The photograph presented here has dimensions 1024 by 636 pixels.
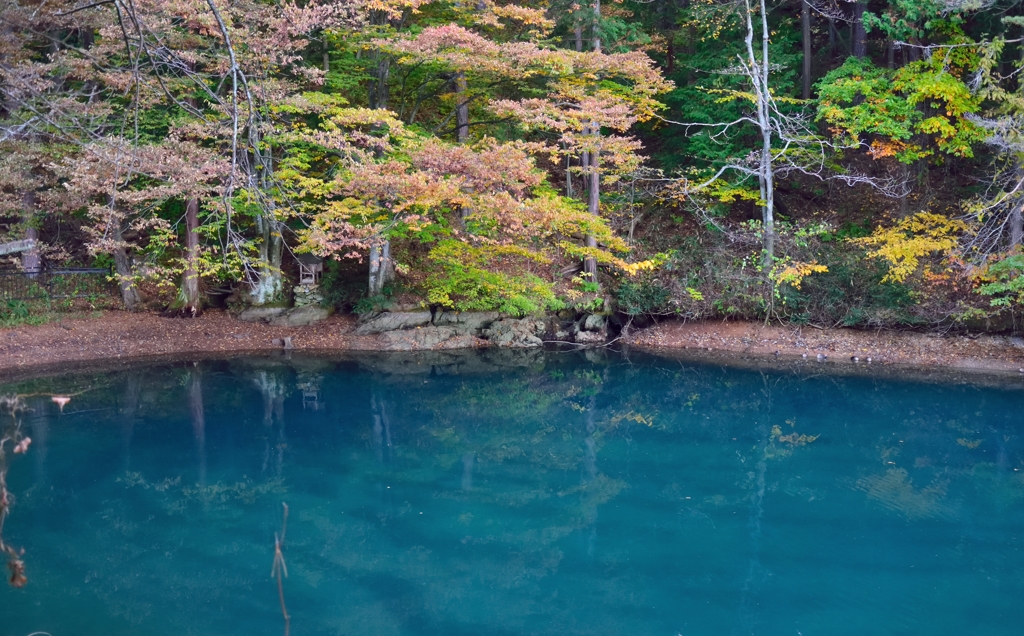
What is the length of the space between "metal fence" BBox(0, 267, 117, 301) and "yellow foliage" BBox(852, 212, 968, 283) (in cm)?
1708

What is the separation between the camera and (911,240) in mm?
15594

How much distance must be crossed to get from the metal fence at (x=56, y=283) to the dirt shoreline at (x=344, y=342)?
114cm

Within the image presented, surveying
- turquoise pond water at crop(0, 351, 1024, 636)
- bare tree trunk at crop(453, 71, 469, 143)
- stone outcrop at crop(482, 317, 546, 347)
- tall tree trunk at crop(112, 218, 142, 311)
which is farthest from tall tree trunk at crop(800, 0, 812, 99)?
tall tree trunk at crop(112, 218, 142, 311)

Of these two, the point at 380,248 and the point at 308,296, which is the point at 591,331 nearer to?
the point at 380,248

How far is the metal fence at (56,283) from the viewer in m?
17.1

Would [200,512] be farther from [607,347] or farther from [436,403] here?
[607,347]

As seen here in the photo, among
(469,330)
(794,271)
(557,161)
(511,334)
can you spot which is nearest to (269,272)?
(469,330)

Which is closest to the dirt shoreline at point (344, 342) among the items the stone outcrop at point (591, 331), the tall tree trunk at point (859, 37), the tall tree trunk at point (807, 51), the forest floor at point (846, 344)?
the forest floor at point (846, 344)

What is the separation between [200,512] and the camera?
29.3ft

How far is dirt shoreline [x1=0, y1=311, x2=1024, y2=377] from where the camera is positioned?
49.9 feet

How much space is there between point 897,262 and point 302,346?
13133 mm

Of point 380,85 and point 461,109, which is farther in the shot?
point 461,109

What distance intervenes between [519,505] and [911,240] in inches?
434

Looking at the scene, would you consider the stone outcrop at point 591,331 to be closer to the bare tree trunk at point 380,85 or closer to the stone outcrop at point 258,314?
the bare tree trunk at point 380,85
